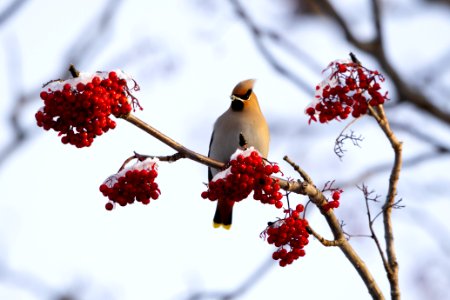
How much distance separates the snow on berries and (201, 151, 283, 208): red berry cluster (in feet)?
0.79

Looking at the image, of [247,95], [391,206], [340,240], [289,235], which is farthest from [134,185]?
[247,95]

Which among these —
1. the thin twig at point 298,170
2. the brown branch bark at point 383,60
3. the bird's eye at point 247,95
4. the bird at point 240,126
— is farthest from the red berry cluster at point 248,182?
the bird's eye at point 247,95

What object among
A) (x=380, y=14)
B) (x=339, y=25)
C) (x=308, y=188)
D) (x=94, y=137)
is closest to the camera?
(x=94, y=137)

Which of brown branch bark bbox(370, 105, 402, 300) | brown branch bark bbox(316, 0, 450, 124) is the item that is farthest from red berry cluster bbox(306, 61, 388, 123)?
brown branch bark bbox(316, 0, 450, 124)

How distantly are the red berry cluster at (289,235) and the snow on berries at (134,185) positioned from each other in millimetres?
505

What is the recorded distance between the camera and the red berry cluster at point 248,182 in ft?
9.90

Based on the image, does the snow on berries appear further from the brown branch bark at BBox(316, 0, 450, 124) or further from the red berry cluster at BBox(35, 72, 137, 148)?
the brown branch bark at BBox(316, 0, 450, 124)

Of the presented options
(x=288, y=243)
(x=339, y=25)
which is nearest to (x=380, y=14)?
(x=339, y=25)

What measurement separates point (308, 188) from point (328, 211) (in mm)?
171

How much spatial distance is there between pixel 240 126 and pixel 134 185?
6.84 feet

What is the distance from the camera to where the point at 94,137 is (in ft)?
9.52

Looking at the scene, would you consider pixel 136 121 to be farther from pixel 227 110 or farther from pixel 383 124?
pixel 227 110

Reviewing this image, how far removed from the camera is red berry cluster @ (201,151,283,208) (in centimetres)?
302

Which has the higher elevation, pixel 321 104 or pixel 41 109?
pixel 321 104
